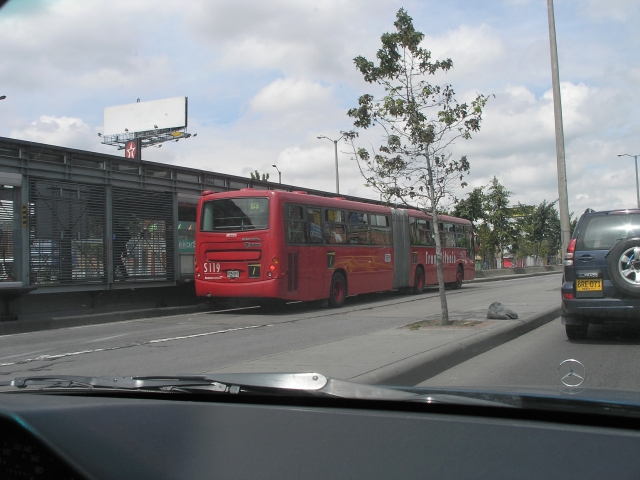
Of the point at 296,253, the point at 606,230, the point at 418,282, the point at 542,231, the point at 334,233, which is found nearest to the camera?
the point at 606,230

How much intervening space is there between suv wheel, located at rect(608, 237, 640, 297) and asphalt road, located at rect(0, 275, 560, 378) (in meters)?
4.11

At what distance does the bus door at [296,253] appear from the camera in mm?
15672

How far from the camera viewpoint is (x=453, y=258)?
2581 centimetres

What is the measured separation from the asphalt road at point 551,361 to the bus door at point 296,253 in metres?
6.86

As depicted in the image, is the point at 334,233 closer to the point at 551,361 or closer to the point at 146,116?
the point at 551,361

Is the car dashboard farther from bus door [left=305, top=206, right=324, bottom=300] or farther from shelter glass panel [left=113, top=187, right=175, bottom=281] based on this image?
bus door [left=305, top=206, right=324, bottom=300]

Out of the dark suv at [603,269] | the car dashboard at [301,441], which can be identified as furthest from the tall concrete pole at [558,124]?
the car dashboard at [301,441]

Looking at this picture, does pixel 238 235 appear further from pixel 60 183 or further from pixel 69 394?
pixel 69 394

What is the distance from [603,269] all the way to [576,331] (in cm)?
129

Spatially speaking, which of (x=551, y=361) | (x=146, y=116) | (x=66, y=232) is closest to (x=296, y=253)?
(x=66, y=232)

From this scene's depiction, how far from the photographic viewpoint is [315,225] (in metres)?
17.0

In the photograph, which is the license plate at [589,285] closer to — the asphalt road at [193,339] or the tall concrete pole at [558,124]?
the asphalt road at [193,339]

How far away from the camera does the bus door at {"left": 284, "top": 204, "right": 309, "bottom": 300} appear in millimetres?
15672

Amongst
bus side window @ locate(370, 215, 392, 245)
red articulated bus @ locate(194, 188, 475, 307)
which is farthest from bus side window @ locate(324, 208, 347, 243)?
bus side window @ locate(370, 215, 392, 245)
